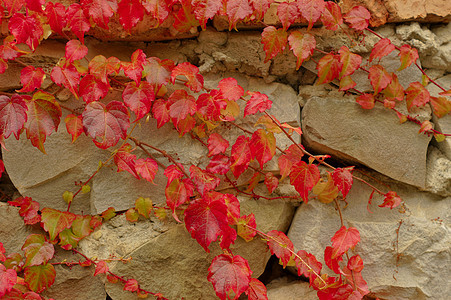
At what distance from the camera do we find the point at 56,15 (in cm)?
135

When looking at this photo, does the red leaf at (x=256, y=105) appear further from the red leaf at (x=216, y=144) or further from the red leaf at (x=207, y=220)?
the red leaf at (x=207, y=220)

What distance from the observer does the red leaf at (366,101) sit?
155 cm

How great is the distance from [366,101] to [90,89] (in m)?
1.01

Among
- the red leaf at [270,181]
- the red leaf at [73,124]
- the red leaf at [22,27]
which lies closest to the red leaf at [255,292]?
the red leaf at [270,181]

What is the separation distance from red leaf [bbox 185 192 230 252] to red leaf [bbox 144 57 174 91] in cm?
44

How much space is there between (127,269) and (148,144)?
0.46 m

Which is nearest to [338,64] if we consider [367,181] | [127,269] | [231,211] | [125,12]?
[367,181]

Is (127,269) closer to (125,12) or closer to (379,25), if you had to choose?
(125,12)

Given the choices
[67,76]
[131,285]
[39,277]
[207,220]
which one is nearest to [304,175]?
[207,220]

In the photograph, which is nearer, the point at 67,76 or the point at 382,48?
the point at 67,76

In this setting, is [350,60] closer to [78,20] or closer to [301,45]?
[301,45]

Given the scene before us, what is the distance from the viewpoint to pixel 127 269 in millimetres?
1438

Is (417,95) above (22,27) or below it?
below

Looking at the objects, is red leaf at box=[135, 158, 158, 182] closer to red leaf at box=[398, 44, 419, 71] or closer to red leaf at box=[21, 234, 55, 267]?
red leaf at box=[21, 234, 55, 267]
